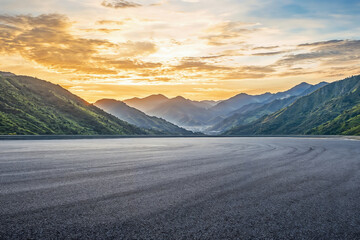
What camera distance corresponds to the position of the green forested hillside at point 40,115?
101125mm

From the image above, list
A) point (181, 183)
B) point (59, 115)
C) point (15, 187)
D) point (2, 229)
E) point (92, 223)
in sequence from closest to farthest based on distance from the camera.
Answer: point (2, 229) < point (92, 223) < point (15, 187) < point (181, 183) < point (59, 115)

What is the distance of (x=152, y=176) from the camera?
35.7 feet

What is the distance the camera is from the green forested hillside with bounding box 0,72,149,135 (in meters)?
101

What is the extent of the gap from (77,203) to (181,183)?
342 cm

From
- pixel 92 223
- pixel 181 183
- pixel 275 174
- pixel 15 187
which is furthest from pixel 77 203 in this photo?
pixel 275 174

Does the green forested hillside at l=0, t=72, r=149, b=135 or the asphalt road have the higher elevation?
the green forested hillside at l=0, t=72, r=149, b=135

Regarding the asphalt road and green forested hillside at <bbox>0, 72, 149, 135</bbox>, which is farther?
green forested hillside at <bbox>0, 72, 149, 135</bbox>

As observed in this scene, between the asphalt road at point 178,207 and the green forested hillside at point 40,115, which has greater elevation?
the green forested hillside at point 40,115

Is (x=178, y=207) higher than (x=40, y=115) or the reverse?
the reverse

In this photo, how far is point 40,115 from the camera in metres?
123

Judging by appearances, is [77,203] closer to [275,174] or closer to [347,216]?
[347,216]

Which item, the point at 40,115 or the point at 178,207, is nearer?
the point at 178,207

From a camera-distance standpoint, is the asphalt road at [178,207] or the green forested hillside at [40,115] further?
the green forested hillside at [40,115]

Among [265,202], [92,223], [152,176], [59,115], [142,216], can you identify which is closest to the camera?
[92,223]
